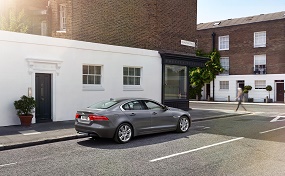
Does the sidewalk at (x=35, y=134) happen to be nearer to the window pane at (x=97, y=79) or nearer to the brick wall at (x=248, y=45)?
the window pane at (x=97, y=79)

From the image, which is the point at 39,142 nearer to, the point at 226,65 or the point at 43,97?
the point at 43,97

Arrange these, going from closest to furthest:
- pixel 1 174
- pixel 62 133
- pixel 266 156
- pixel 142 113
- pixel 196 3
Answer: pixel 1 174 < pixel 266 156 < pixel 142 113 < pixel 62 133 < pixel 196 3

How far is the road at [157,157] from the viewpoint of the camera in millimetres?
5934

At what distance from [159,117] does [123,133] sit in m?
1.65

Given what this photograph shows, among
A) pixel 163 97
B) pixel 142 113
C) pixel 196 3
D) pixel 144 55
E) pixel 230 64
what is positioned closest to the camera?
pixel 142 113

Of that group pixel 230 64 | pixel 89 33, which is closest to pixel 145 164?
pixel 89 33

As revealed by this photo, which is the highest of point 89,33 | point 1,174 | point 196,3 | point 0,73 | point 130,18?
point 196,3

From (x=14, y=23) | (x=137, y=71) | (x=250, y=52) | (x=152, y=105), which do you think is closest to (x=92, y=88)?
(x=137, y=71)

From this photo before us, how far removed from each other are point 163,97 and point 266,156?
11705 millimetres

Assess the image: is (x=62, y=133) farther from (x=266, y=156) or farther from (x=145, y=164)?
(x=266, y=156)

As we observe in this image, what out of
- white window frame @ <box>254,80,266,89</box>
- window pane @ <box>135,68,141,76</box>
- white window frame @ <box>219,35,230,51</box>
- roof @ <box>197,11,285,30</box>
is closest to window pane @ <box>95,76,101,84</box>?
window pane @ <box>135,68,141,76</box>

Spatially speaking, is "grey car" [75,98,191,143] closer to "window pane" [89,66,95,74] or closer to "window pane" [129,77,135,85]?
"window pane" [89,66,95,74]

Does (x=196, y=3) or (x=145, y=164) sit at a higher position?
(x=196, y=3)

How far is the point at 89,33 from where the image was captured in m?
18.2
